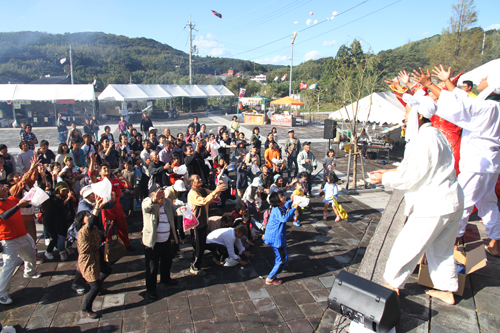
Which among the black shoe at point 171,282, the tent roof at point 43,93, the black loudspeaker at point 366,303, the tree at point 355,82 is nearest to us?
the black loudspeaker at point 366,303

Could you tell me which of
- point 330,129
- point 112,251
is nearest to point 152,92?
point 330,129

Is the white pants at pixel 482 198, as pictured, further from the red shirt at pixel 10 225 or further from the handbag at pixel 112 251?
the red shirt at pixel 10 225

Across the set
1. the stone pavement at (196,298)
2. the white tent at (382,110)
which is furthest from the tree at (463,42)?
the stone pavement at (196,298)

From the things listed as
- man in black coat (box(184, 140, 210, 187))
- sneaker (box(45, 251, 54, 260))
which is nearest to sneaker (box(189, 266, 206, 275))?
sneaker (box(45, 251, 54, 260))

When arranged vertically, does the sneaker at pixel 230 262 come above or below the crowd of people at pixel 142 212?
below

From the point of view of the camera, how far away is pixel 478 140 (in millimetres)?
3768

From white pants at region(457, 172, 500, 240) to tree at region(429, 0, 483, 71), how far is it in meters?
38.3

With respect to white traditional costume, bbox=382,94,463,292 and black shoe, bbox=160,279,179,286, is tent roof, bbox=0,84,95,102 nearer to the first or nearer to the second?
black shoe, bbox=160,279,179,286

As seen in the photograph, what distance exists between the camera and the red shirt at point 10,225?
13.4ft

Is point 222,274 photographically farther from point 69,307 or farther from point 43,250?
point 43,250

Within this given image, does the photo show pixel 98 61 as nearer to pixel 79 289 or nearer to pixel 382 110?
pixel 382 110

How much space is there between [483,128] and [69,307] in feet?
18.5

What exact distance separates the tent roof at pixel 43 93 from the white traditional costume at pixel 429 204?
22610mm

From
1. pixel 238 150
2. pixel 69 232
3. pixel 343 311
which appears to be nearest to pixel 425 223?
pixel 343 311
